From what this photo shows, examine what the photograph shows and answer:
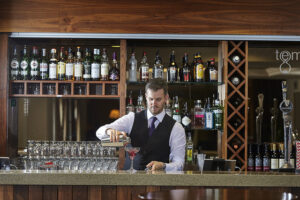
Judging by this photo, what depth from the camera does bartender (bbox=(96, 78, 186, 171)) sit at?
3.90 meters

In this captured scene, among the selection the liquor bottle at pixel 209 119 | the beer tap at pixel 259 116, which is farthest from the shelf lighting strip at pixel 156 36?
the liquor bottle at pixel 209 119

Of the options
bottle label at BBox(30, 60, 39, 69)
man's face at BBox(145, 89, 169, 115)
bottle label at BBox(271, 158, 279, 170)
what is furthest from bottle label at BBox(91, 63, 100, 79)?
bottle label at BBox(271, 158, 279, 170)

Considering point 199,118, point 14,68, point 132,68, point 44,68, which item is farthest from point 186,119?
point 14,68

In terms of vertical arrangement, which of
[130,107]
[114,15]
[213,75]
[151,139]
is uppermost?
[114,15]

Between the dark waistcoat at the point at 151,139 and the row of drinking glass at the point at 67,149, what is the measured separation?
407mm

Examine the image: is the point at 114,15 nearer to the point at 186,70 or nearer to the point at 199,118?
the point at 186,70

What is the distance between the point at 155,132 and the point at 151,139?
0.23ft

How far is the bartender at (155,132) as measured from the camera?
3896mm

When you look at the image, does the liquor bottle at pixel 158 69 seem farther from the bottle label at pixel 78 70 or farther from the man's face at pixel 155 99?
the man's face at pixel 155 99

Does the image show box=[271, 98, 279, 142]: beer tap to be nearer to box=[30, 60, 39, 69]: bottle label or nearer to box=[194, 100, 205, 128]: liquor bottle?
box=[194, 100, 205, 128]: liquor bottle

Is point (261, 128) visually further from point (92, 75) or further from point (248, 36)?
point (92, 75)

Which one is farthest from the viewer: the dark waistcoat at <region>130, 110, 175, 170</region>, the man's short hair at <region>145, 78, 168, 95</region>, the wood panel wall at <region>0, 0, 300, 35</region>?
the wood panel wall at <region>0, 0, 300, 35</region>

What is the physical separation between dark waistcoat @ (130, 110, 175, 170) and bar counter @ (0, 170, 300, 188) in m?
0.87

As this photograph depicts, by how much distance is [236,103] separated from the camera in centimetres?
493
